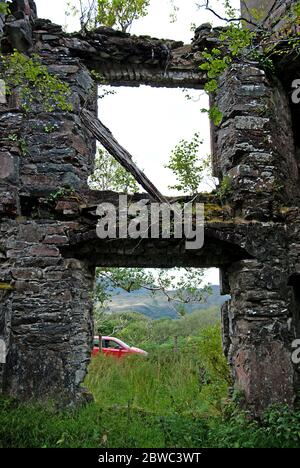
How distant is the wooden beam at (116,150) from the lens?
18.3 feet

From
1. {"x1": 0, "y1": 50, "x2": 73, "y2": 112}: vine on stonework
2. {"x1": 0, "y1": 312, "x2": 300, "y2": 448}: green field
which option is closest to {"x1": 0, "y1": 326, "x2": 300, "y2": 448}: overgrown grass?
{"x1": 0, "y1": 312, "x2": 300, "y2": 448}: green field

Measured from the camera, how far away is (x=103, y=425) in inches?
171

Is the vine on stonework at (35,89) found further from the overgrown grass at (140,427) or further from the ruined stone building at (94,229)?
the overgrown grass at (140,427)

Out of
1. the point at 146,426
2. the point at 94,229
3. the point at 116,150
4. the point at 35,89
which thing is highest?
the point at 35,89

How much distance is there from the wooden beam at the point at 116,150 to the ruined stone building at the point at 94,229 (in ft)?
0.42

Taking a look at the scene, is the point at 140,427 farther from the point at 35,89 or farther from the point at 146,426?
the point at 35,89

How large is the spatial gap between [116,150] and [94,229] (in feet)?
4.33

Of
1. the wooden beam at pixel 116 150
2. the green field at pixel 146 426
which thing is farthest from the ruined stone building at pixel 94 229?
the green field at pixel 146 426

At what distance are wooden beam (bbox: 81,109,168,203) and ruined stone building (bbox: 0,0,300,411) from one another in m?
0.13

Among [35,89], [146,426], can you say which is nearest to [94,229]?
[35,89]

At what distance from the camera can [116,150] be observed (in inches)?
226
